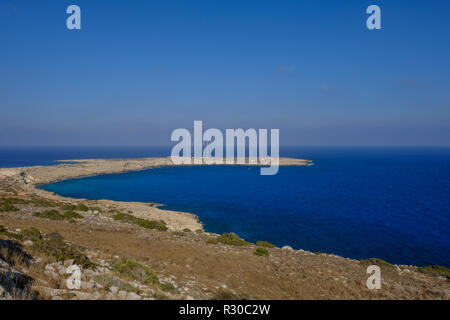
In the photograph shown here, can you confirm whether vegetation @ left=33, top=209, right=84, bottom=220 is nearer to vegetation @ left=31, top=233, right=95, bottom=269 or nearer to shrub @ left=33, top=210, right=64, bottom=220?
shrub @ left=33, top=210, right=64, bottom=220

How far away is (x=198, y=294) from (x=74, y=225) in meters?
13.9

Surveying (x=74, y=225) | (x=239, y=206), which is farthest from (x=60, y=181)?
(x=74, y=225)

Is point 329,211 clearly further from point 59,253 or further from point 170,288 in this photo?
point 59,253

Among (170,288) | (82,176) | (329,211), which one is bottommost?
(329,211)

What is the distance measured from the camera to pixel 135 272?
29.6 ft

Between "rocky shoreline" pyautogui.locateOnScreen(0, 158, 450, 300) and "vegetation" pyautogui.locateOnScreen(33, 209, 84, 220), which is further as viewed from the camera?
"vegetation" pyautogui.locateOnScreen(33, 209, 84, 220)

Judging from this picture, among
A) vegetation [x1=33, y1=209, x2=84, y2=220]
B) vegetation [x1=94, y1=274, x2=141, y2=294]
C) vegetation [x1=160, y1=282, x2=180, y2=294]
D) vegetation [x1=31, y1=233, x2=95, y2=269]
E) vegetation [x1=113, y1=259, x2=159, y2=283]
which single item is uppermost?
vegetation [x1=31, y1=233, x2=95, y2=269]

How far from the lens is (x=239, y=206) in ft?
173

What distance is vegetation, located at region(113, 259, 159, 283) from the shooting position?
866 centimetres

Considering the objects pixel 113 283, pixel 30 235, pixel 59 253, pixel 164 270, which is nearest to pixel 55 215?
pixel 30 235

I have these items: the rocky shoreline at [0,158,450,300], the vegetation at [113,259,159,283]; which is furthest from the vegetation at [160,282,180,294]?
the vegetation at [113,259,159,283]

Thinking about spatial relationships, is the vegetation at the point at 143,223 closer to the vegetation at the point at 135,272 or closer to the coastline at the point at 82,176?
the vegetation at the point at 135,272

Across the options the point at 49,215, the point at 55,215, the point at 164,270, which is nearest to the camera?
the point at 164,270
